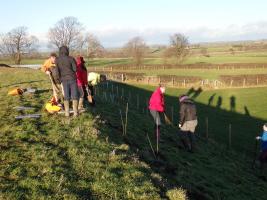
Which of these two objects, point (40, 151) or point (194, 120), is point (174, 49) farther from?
point (40, 151)

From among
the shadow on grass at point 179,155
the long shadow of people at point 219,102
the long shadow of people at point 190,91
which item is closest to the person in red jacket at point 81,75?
the shadow on grass at point 179,155

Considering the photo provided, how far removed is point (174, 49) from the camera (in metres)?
103

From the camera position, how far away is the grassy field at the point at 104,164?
8555mm

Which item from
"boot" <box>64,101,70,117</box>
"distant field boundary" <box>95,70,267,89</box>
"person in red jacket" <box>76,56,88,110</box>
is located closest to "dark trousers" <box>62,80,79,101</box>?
"boot" <box>64,101,70,117</box>

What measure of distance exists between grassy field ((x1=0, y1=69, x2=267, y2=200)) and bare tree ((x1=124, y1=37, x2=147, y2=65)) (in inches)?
3418

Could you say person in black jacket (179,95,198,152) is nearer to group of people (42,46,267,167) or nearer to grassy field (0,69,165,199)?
group of people (42,46,267,167)

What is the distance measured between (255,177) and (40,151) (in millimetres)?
9889

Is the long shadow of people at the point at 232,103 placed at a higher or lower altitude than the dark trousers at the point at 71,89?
lower

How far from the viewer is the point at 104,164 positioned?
10.1 meters

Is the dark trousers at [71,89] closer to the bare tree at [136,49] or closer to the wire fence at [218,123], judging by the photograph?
the wire fence at [218,123]

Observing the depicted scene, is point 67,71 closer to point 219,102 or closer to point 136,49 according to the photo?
point 219,102

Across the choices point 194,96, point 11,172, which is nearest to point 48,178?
point 11,172

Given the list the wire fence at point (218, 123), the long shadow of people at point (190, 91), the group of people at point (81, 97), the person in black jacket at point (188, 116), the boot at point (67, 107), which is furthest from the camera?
the long shadow of people at point (190, 91)

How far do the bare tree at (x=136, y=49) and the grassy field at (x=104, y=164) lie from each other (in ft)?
285
